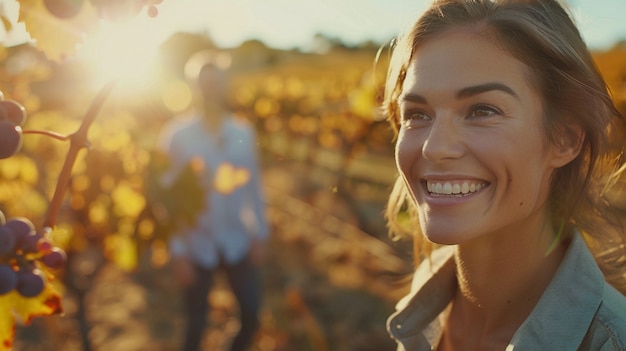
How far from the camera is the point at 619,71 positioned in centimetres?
1406

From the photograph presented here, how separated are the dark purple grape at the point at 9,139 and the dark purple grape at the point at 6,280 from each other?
133mm

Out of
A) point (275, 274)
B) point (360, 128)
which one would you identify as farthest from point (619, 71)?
point (275, 274)

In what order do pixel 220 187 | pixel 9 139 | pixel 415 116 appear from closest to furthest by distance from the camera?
1. pixel 9 139
2. pixel 415 116
3. pixel 220 187

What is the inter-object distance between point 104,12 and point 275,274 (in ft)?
19.1

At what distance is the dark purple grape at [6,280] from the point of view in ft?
2.61

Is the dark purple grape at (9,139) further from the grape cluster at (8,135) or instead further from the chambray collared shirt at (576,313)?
the chambray collared shirt at (576,313)

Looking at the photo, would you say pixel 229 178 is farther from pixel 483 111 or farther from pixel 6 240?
pixel 6 240

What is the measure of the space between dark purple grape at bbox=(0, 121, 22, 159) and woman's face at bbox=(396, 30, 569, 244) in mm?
669

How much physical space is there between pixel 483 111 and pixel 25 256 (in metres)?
0.77

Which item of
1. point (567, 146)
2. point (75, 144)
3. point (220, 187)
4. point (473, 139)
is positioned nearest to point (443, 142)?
point (473, 139)

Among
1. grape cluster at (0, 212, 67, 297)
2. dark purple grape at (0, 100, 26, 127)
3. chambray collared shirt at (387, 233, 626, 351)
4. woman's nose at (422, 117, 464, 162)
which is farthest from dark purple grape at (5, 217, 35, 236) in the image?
chambray collared shirt at (387, 233, 626, 351)

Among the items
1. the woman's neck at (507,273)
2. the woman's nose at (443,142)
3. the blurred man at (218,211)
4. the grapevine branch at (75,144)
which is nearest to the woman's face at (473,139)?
the woman's nose at (443,142)

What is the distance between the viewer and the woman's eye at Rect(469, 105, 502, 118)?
1200 mm

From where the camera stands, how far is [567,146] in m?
1.33
